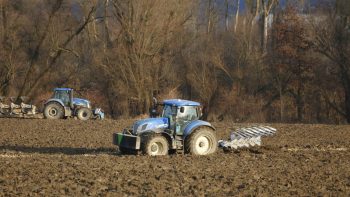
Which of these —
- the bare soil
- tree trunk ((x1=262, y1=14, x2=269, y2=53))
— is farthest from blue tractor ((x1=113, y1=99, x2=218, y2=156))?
tree trunk ((x1=262, y1=14, x2=269, y2=53))

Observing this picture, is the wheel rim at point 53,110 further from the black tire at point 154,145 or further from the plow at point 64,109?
the black tire at point 154,145

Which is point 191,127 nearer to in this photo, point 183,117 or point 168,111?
point 183,117

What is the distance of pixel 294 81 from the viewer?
44906mm

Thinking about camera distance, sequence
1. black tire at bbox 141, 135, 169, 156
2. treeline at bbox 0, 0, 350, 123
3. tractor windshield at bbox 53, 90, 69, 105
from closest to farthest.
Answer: black tire at bbox 141, 135, 169, 156 < tractor windshield at bbox 53, 90, 69, 105 < treeline at bbox 0, 0, 350, 123

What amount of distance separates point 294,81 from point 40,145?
28.9 metres

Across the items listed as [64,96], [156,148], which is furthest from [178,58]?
[156,148]

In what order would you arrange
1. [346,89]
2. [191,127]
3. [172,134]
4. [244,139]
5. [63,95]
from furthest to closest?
[346,89] < [63,95] < [244,139] < [172,134] < [191,127]

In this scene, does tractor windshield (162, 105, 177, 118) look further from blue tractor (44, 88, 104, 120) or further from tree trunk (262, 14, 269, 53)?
tree trunk (262, 14, 269, 53)

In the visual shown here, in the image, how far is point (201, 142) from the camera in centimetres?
1656

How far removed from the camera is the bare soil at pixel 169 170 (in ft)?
35.4

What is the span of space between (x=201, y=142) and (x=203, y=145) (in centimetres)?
11

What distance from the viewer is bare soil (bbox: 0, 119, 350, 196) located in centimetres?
1080

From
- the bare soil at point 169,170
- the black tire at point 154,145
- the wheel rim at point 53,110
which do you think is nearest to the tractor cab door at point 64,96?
the wheel rim at point 53,110

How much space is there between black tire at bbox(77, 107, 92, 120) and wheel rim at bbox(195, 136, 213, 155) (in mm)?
14023
